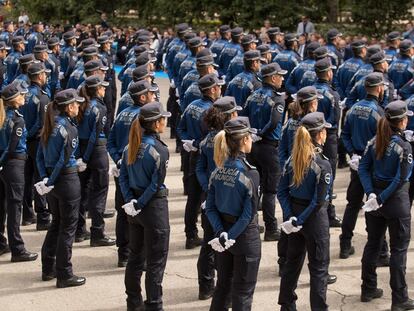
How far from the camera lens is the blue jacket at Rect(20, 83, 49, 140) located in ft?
36.7

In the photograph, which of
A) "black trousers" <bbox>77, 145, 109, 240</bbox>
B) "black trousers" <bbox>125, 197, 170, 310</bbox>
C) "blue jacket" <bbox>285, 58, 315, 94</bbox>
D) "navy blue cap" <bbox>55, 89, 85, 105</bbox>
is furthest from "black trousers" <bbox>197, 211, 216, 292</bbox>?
"blue jacket" <bbox>285, 58, 315, 94</bbox>

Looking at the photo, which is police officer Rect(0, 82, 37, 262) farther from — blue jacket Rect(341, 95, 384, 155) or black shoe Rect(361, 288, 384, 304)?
black shoe Rect(361, 288, 384, 304)

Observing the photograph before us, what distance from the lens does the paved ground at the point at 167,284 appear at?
8.62 m

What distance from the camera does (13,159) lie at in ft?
32.1

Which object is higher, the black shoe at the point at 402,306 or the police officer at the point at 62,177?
the police officer at the point at 62,177

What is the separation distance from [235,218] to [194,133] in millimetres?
3002

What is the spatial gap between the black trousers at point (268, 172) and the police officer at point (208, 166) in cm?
171

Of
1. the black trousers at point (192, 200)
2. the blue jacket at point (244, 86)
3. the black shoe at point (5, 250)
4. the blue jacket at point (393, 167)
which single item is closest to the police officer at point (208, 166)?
the black trousers at point (192, 200)

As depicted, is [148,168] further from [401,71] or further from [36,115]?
[401,71]

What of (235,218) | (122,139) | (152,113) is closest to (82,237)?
(122,139)

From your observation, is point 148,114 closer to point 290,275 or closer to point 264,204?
point 290,275

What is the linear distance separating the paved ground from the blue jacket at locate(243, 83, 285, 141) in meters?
1.39

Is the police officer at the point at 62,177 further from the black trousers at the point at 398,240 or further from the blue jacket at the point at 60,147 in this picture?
the black trousers at the point at 398,240

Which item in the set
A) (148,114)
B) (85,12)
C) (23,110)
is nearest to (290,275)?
(148,114)
